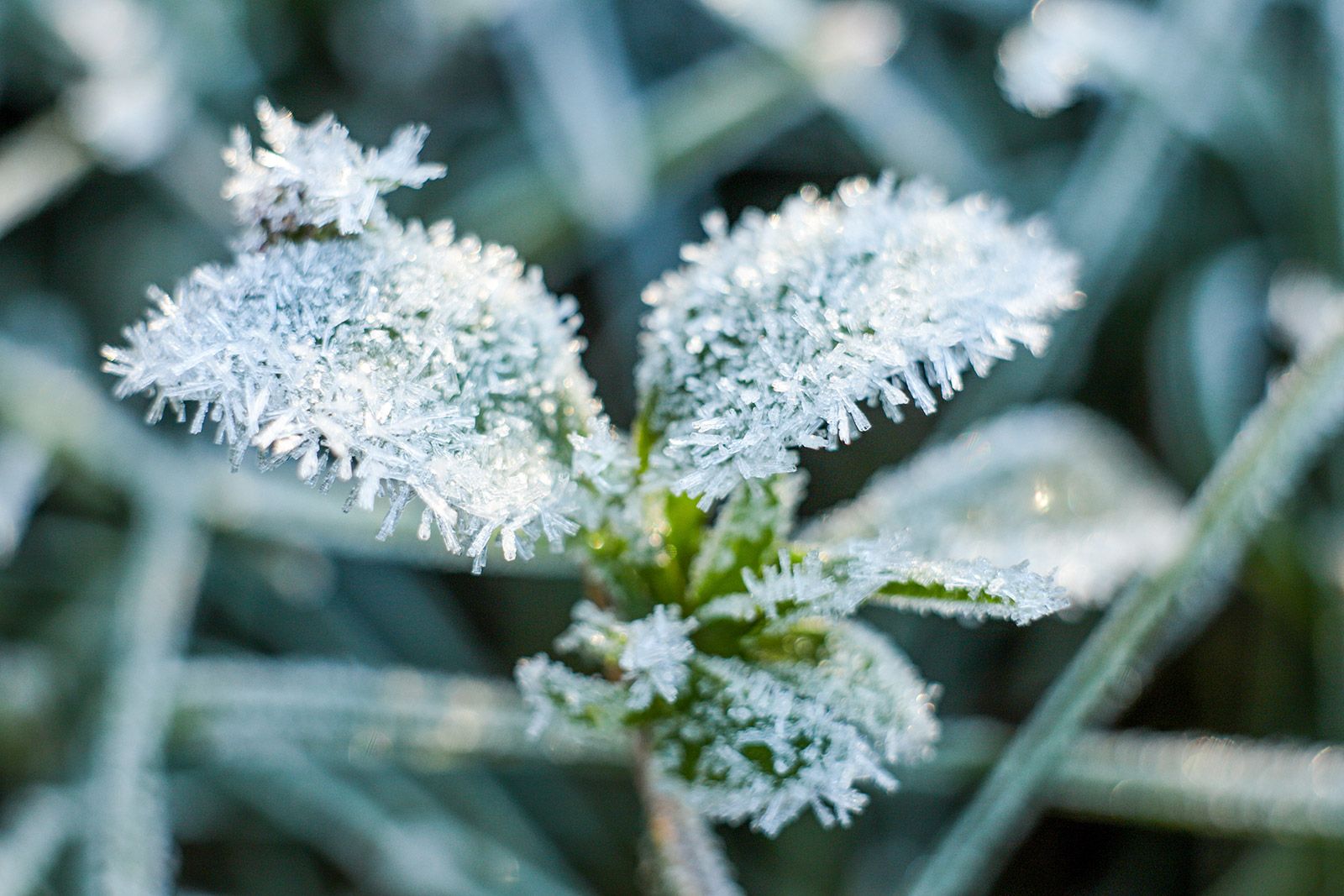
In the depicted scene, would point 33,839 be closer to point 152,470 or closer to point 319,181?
point 152,470

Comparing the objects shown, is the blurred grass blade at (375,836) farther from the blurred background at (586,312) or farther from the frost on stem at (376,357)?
the frost on stem at (376,357)

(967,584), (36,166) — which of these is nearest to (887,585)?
(967,584)

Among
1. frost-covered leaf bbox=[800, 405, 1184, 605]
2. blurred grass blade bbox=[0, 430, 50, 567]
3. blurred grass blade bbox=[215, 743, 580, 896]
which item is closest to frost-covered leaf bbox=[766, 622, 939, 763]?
frost-covered leaf bbox=[800, 405, 1184, 605]

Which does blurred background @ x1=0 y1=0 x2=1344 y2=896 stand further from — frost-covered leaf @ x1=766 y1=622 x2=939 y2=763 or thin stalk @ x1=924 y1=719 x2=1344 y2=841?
frost-covered leaf @ x1=766 y1=622 x2=939 y2=763

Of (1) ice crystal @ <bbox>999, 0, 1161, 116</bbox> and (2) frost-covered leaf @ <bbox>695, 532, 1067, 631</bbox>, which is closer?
(2) frost-covered leaf @ <bbox>695, 532, 1067, 631</bbox>

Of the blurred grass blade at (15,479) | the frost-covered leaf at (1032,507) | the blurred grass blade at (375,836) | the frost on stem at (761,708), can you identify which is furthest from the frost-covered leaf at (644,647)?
the blurred grass blade at (15,479)
